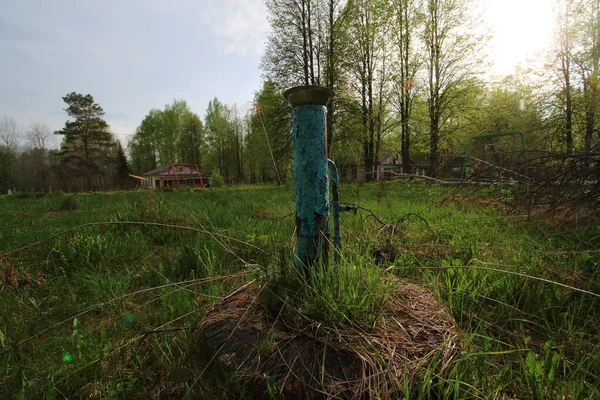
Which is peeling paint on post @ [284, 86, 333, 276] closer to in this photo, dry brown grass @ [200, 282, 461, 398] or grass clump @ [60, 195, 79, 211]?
dry brown grass @ [200, 282, 461, 398]

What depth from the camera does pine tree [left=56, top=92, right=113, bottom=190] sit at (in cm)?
3319

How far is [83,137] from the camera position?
3372 cm

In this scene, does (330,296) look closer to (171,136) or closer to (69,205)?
(69,205)

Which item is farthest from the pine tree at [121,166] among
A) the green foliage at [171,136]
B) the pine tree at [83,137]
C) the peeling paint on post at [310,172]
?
the peeling paint on post at [310,172]

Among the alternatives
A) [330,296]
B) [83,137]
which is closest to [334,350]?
[330,296]

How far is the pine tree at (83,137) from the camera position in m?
33.2

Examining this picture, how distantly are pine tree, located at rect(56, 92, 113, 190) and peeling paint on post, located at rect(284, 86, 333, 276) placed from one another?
141 ft

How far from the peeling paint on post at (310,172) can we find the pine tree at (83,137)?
4295cm

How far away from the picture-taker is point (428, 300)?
4.48 ft

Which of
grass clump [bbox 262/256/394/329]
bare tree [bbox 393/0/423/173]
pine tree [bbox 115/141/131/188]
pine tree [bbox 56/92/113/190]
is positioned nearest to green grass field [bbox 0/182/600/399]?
grass clump [bbox 262/256/394/329]

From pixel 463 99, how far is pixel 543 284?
66.3ft

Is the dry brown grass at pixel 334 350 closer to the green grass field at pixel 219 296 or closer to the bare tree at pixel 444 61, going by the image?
the green grass field at pixel 219 296

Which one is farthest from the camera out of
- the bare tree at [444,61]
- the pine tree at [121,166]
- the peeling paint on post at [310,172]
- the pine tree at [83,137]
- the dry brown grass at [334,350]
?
the pine tree at [121,166]

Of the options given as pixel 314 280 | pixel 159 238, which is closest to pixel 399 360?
pixel 314 280
